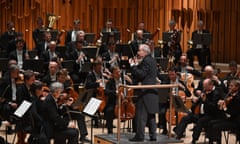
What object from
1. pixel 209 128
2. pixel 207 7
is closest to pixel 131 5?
pixel 207 7

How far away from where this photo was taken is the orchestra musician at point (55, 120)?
9.35 meters

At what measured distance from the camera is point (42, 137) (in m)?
9.31

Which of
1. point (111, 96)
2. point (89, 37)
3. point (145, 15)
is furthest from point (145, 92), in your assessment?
point (145, 15)

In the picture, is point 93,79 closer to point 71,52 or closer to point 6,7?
point 71,52

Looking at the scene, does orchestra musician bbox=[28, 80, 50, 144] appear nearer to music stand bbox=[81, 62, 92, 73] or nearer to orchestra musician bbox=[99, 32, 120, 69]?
music stand bbox=[81, 62, 92, 73]

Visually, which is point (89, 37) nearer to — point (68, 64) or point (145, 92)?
point (68, 64)

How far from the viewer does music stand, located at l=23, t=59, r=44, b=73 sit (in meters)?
12.2

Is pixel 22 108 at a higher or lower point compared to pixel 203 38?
lower

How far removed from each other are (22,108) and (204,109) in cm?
307

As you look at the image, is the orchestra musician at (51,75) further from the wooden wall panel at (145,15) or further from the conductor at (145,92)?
the wooden wall panel at (145,15)

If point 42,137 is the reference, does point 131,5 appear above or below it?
above

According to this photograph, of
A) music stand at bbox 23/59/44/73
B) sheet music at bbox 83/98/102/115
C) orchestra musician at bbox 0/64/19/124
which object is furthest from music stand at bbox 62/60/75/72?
sheet music at bbox 83/98/102/115

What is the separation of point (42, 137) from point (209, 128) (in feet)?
9.06

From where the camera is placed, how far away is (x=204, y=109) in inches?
414
